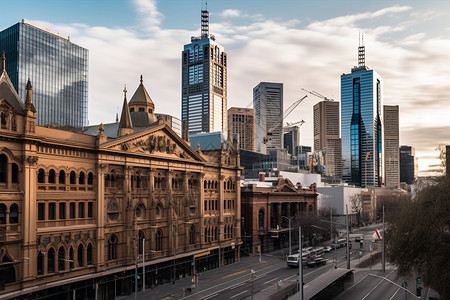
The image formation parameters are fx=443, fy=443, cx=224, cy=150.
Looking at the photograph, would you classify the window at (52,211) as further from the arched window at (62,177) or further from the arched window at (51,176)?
the arched window at (62,177)

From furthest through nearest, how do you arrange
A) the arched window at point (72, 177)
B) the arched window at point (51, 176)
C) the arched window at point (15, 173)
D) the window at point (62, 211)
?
the arched window at point (72, 177) → the window at point (62, 211) → the arched window at point (51, 176) → the arched window at point (15, 173)

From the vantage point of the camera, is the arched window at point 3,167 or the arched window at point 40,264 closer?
the arched window at point 3,167

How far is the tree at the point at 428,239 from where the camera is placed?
36188mm

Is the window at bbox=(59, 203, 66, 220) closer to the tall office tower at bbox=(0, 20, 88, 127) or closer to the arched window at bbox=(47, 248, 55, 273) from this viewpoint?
the arched window at bbox=(47, 248, 55, 273)

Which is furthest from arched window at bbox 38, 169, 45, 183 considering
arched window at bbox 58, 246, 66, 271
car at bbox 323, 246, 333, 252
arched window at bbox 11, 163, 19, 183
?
car at bbox 323, 246, 333, 252

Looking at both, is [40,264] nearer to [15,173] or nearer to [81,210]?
[81,210]

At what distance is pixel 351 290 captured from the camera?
58.0 meters

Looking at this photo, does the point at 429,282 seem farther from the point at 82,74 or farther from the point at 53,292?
the point at 82,74

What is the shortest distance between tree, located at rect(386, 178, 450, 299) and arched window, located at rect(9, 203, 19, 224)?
1423 inches

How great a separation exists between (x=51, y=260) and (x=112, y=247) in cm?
977

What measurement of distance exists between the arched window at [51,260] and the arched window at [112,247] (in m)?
8.94

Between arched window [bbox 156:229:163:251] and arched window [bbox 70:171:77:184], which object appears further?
arched window [bbox 156:229:163:251]

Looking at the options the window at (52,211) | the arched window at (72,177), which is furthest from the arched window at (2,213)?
the arched window at (72,177)

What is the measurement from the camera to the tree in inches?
1425
